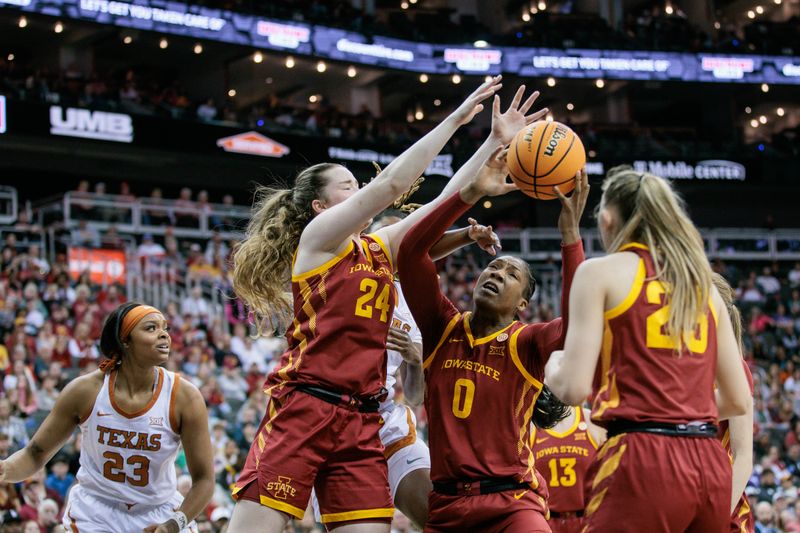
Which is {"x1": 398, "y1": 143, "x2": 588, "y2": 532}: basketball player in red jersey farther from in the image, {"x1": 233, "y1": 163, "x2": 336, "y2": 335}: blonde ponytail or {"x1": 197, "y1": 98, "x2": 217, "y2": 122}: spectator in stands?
{"x1": 197, "y1": 98, "x2": 217, "y2": 122}: spectator in stands

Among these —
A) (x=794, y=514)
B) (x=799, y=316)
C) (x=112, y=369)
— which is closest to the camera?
(x=112, y=369)

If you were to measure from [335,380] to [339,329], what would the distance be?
23 cm

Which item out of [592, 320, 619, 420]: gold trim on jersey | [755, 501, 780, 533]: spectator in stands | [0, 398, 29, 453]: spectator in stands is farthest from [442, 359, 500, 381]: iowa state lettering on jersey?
[755, 501, 780, 533]: spectator in stands

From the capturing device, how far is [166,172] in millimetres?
29594

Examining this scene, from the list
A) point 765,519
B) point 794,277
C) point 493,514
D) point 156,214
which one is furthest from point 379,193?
point 794,277

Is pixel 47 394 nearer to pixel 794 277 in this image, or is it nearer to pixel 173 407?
pixel 173 407

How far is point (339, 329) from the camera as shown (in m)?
4.57

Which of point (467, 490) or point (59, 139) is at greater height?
point (59, 139)

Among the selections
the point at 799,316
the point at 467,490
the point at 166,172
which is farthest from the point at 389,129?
the point at 467,490

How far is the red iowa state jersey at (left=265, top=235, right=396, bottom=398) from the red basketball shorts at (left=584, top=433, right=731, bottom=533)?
130cm

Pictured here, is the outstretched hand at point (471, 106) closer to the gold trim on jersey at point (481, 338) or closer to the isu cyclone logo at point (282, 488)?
the gold trim on jersey at point (481, 338)

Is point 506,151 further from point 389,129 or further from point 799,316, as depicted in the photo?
point 389,129

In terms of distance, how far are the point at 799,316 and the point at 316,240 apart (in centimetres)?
2244

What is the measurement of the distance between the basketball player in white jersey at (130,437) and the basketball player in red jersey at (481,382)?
1.40 meters
